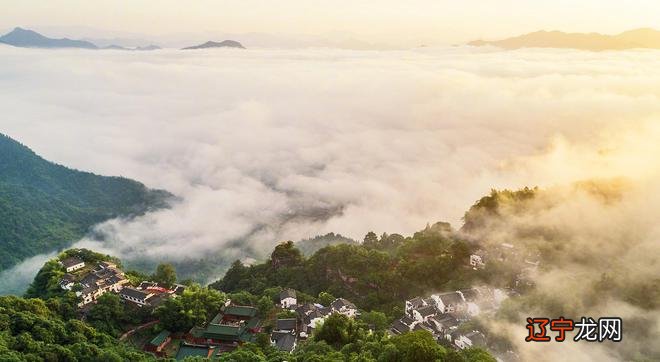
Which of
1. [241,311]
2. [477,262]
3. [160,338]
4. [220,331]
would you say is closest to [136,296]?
[160,338]

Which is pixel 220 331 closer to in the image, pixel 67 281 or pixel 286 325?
pixel 286 325

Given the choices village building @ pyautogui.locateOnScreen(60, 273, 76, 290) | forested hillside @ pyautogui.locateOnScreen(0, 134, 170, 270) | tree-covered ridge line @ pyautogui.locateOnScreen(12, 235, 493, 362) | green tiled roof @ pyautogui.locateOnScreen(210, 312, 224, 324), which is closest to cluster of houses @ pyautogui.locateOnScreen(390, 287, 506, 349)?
tree-covered ridge line @ pyautogui.locateOnScreen(12, 235, 493, 362)

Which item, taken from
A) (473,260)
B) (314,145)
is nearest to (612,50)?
(314,145)

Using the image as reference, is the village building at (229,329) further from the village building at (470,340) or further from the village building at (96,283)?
the village building at (470,340)

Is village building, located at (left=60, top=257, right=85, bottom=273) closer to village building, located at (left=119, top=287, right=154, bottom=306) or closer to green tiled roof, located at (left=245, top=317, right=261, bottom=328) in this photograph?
village building, located at (left=119, top=287, right=154, bottom=306)

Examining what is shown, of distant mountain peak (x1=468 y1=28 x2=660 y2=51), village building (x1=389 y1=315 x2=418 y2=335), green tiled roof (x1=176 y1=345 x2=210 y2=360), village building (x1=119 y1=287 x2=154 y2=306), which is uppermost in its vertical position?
distant mountain peak (x1=468 y1=28 x2=660 y2=51)

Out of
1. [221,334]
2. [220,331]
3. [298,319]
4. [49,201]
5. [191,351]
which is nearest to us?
[191,351]
